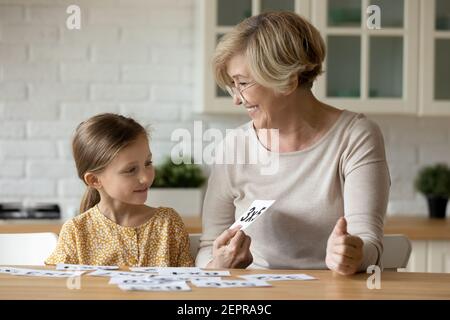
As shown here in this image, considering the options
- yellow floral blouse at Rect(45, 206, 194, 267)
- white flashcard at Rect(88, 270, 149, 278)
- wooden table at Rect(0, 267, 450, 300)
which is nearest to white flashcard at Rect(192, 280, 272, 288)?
wooden table at Rect(0, 267, 450, 300)

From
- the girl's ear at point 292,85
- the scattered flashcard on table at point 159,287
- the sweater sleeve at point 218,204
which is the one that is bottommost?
the scattered flashcard on table at point 159,287

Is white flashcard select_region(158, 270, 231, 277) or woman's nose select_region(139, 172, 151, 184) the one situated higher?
woman's nose select_region(139, 172, 151, 184)

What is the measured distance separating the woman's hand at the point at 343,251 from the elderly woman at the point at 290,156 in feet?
0.86

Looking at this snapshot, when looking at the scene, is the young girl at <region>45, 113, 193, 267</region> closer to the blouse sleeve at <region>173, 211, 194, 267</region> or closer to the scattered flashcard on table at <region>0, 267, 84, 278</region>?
the blouse sleeve at <region>173, 211, 194, 267</region>

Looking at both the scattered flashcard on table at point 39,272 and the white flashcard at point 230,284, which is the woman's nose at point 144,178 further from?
the white flashcard at point 230,284

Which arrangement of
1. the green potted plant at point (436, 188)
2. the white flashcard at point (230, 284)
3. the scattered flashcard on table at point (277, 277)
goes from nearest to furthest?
the white flashcard at point (230, 284) → the scattered flashcard on table at point (277, 277) → the green potted plant at point (436, 188)

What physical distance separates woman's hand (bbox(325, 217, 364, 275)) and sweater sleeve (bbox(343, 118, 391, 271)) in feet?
0.30

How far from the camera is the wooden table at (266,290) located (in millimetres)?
1389

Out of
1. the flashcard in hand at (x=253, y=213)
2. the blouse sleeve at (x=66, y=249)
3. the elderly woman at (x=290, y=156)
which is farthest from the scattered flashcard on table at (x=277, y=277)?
the blouse sleeve at (x=66, y=249)

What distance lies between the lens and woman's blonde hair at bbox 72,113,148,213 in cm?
224

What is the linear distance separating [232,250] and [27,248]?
59 cm

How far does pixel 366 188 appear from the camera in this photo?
1971 millimetres
